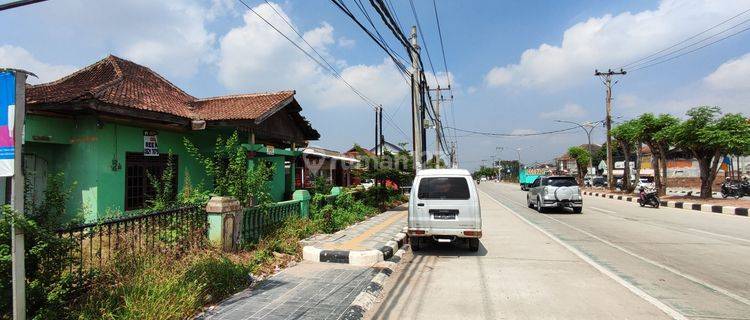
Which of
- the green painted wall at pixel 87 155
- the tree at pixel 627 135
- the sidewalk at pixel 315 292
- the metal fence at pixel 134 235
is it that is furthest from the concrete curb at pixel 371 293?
the tree at pixel 627 135

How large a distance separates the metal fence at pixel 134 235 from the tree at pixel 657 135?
26.8 metres

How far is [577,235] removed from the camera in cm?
1125

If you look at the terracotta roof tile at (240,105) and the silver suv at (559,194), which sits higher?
the terracotta roof tile at (240,105)

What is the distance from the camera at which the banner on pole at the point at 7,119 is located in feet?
11.6

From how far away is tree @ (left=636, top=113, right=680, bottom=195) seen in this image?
25.5 meters

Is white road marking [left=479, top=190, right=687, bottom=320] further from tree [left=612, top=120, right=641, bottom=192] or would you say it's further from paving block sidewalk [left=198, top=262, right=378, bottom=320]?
tree [left=612, top=120, right=641, bottom=192]

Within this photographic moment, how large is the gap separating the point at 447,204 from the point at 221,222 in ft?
14.9

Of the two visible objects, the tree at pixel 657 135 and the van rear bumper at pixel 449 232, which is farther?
the tree at pixel 657 135

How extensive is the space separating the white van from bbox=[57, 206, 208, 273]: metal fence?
4.34m

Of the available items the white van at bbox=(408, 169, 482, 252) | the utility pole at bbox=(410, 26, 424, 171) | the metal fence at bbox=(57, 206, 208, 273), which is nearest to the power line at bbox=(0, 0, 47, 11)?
the metal fence at bbox=(57, 206, 208, 273)

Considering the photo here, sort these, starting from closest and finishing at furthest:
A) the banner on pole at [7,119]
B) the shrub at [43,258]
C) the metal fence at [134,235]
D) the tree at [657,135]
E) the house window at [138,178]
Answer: the banner on pole at [7,119]
the shrub at [43,258]
the metal fence at [134,235]
the house window at [138,178]
the tree at [657,135]

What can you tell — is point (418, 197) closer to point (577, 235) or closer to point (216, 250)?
point (216, 250)

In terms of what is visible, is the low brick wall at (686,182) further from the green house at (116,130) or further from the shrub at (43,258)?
the shrub at (43,258)

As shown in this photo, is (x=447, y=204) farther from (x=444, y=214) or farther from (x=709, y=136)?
(x=709, y=136)
